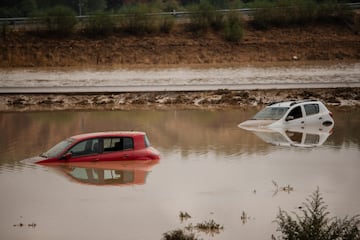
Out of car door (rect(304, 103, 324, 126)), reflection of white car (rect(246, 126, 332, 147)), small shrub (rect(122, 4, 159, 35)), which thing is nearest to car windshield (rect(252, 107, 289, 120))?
reflection of white car (rect(246, 126, 332, 147))

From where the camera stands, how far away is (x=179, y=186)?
70.3 ft

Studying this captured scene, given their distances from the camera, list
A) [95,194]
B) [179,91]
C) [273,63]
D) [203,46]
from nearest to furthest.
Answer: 1. [95,194]
2. [179,91]
3. [273,63]
4. [203,46]

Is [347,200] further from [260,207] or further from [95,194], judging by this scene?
[95,194]

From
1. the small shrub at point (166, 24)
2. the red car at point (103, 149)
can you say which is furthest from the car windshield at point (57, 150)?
the small shrub at point (166, 24)

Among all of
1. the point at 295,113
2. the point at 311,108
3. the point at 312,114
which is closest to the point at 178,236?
the point at 295,113

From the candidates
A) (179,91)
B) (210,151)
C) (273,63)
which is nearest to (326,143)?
(210,151)

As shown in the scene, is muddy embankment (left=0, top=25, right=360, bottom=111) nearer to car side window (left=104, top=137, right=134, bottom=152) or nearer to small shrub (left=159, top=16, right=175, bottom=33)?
small shrub (left=159, top=16, right=175, bottom=33)

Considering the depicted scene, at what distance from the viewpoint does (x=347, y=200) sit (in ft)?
64.1

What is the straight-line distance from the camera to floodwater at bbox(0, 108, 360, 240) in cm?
1767

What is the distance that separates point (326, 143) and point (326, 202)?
952cm

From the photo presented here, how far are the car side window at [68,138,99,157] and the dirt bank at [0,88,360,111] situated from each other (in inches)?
597

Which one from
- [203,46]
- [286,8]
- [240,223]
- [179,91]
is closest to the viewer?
[240,223]

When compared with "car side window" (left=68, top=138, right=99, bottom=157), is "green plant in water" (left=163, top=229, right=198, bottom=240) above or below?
above

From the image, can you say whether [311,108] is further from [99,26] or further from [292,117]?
[99,26]
